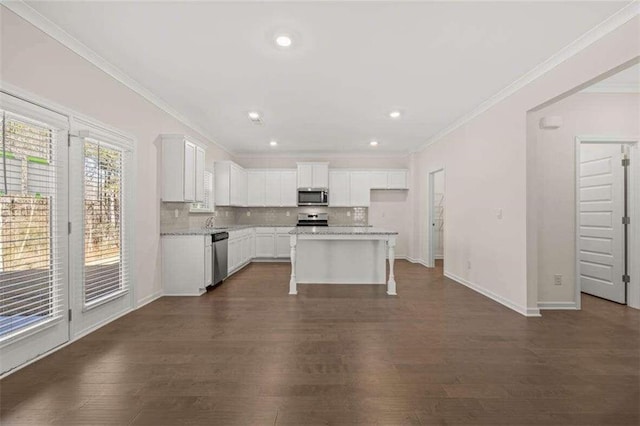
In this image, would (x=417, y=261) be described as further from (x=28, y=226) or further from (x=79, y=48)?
(x=79, y=48)

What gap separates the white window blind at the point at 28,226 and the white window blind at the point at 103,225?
1.17 feet

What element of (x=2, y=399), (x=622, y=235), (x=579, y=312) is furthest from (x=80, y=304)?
(x=622, y=235)

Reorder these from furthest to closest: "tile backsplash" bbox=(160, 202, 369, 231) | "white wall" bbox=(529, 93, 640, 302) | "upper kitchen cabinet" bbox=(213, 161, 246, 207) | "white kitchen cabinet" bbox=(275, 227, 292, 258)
A: "tile backsplash" bbox=(160, 202, 369, 231) < "white kitchen cabinet" bbox=(275, 227, 292, 258) < "upper kitchen cabinet" bbox=(213, 161, 246, 207) < "white wall" bbox=(529, 93, 640, 302)

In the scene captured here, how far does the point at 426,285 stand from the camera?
16.1 ft

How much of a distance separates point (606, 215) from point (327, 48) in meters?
4.41

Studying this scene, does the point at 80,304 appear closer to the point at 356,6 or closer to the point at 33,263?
the point at 33,263

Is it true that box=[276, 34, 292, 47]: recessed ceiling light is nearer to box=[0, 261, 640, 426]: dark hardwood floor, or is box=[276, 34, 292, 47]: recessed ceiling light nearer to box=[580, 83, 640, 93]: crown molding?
box=[0, 261, 640, 426]: dark hardwood floor

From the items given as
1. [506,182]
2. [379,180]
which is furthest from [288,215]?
[506,182]

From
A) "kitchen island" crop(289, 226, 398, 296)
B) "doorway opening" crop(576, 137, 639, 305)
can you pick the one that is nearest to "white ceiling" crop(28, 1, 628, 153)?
"doorway opening" crop(576, 137, 639, 305)

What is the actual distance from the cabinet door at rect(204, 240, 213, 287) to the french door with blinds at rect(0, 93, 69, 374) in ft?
Result: 6.02

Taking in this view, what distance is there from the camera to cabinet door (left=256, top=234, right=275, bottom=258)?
716cm

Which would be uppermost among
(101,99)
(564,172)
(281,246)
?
(101,99)

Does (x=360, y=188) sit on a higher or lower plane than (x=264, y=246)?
higher

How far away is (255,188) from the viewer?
747cm
